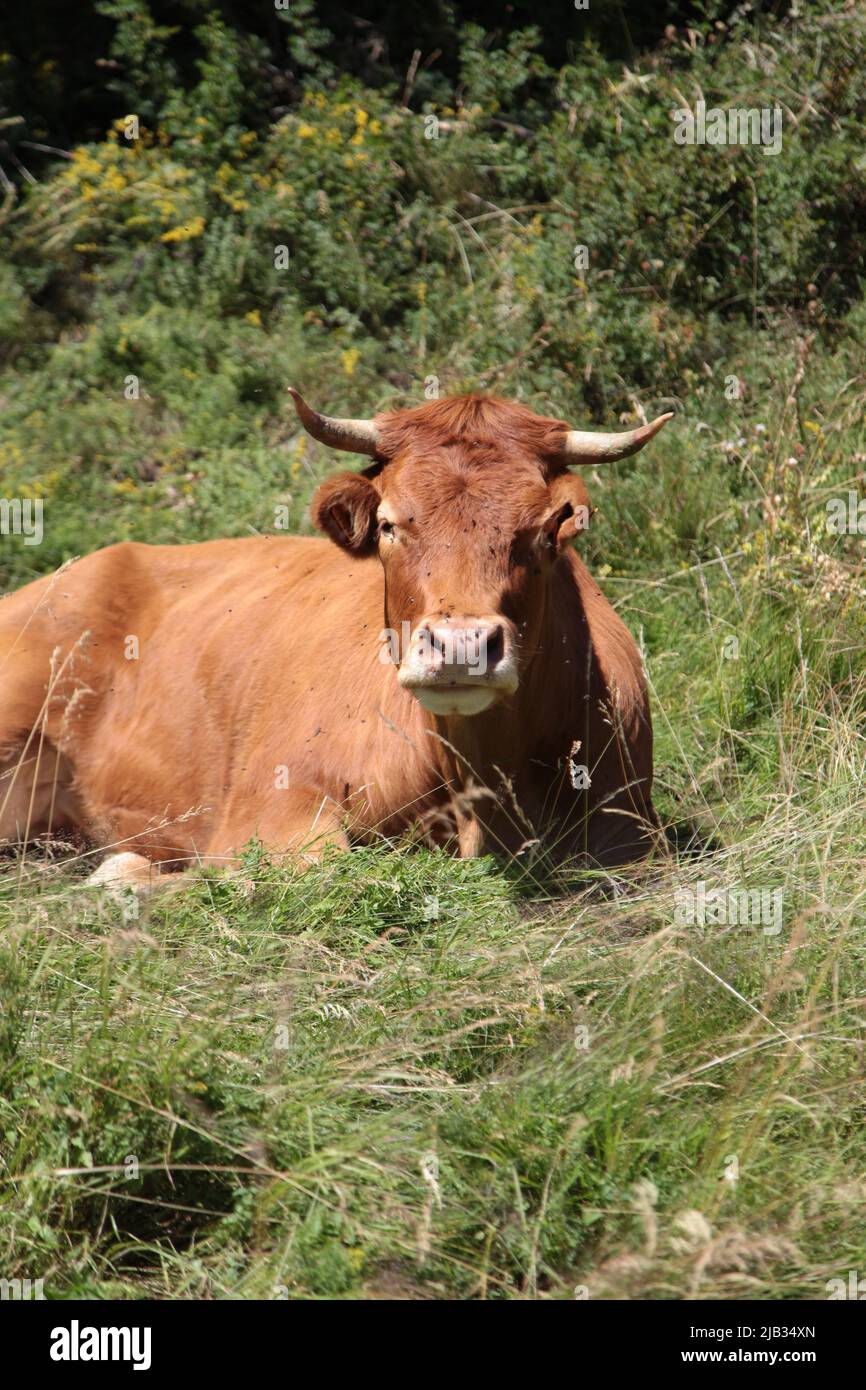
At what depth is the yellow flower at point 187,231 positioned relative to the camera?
32.9ft

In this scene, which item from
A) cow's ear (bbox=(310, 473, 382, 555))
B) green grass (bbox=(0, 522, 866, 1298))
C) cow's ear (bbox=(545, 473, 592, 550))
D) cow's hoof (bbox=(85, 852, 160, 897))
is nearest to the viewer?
green grass (bbox=(0, 522, 866, 1298))

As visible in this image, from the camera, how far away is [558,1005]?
3.89m

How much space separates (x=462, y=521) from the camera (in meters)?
4.50

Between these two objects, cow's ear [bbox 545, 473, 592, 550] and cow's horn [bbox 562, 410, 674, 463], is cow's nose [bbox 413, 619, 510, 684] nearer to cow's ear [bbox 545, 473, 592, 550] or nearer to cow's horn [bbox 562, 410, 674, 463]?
A: cow's ear [bbox 545, 473, 592, 550]

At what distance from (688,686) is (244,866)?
2269mm

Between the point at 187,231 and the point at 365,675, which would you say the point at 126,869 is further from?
the point at 187,231

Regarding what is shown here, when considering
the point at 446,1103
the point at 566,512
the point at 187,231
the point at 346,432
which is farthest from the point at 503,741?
the point at 187,231

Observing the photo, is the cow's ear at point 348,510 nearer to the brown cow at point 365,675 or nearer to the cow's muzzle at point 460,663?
the brown cow at point 365,675

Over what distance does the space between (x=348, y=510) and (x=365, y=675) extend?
750mm

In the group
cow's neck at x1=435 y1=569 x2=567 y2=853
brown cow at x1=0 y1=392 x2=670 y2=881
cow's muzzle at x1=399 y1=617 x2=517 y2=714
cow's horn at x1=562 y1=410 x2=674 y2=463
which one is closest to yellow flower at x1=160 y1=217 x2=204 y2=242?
brown cow at x1=0 y1=392 x2=670 y2=881

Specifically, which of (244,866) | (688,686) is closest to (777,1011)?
(244,866)

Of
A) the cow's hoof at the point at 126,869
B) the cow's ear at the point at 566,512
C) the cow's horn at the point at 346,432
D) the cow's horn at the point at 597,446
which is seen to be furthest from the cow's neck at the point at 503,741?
the cow's hoof at the point at 126,869

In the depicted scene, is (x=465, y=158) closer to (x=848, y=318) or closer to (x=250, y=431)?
(x=250, y=431)

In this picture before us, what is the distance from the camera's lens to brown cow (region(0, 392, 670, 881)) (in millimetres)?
4555
